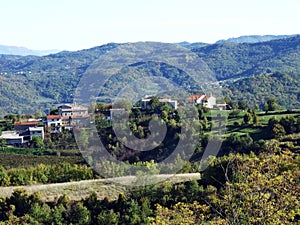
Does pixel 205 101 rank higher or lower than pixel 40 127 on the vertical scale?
higher

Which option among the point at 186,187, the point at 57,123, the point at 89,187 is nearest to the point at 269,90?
the point at 57,123

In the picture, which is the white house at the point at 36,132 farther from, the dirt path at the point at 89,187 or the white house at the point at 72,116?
the dirt path at the point at 89,187

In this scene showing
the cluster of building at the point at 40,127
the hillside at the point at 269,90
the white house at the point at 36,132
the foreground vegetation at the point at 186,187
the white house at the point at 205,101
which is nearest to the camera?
the foreground vegetation at the point at 186,187

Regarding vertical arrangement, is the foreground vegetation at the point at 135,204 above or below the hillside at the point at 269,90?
below

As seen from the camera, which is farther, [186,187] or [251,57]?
[251,57]

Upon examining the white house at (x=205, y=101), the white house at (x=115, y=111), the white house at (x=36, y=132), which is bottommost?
the white house at (x=36, y=132)

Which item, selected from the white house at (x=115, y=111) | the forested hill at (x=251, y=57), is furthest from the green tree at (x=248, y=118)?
the forested hill at (x=251, y=57)

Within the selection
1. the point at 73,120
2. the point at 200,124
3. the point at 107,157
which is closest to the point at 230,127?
the point at 200,124

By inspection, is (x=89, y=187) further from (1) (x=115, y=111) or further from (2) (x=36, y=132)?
(2) (x=36, y=132)

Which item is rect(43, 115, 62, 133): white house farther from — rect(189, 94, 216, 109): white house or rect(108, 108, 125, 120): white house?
rect(189, 94, 216, 109): white house

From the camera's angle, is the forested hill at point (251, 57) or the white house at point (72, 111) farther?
the forested hill at point (251, 57)
